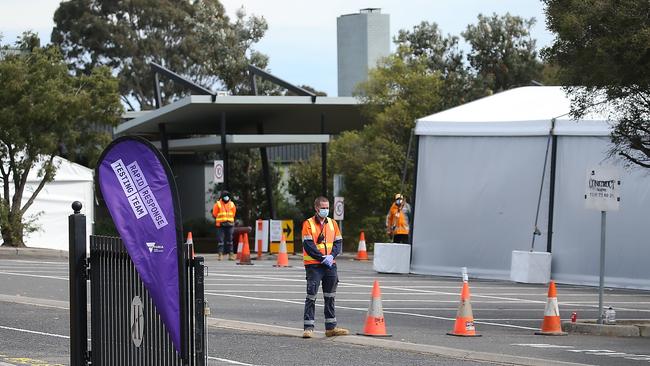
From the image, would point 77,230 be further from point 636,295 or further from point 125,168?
point 636,295

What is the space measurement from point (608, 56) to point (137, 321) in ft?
30.1

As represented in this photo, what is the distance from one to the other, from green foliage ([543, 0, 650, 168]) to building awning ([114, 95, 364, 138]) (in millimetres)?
22032

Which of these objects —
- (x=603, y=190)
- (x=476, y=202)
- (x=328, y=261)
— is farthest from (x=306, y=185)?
(x=328, y=261)

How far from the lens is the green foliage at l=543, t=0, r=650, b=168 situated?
15719 mm

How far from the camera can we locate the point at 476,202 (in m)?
27.3

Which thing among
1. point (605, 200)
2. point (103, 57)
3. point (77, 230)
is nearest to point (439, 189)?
point (605, 200)

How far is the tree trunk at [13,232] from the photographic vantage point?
35.7 m

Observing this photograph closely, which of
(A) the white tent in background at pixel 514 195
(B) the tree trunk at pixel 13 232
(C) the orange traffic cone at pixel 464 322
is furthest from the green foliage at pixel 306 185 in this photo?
(C) the orange traffic cone at pixel 464 322

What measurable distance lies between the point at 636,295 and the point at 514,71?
31986 millimetres

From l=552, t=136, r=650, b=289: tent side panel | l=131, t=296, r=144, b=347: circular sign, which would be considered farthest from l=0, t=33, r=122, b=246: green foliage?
l=131, t=296, r=144, b=347: circular sign

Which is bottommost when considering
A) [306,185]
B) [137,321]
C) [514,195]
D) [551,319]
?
[551,319]

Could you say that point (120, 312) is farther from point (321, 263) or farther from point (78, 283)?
point (321, 263)

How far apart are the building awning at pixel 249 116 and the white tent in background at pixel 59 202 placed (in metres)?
2.33

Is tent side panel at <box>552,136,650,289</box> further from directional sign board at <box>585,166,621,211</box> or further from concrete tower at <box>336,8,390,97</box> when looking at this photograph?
concrete tower at <box>336,8,390,97</box>
